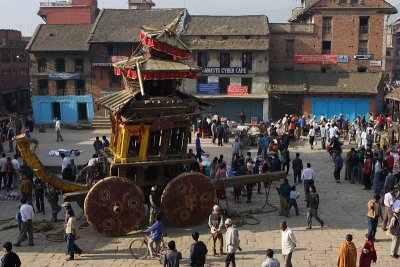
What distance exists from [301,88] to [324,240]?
87.5 ft

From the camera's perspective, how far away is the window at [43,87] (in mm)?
43031

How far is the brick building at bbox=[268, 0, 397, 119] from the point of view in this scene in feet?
132

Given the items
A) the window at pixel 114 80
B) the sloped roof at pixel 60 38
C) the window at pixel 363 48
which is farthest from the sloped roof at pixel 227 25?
the sloped roof at pixel 60 38

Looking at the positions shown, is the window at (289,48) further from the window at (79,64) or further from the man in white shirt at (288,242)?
the man in white shirt at (288,242)

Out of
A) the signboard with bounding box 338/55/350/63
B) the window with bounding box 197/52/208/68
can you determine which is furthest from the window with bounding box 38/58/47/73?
the signboard with bounding box 338/55/350/63

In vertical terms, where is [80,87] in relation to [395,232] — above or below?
above

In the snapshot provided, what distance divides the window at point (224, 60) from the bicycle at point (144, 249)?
28093mm

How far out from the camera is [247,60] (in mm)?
40844

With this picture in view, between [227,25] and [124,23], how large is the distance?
8918mm

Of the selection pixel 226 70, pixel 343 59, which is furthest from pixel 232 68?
pixel 343 59

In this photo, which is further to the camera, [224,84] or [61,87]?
[61,87]

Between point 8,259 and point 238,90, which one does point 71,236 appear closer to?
point 8,259

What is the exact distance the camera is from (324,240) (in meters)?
15.0

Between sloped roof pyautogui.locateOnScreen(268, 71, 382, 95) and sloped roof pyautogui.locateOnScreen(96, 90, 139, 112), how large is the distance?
2500 cm
